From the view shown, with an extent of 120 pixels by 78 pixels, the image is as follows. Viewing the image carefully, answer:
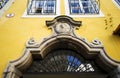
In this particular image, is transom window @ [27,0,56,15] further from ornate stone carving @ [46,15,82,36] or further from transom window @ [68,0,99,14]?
ornate stone carving @ [46,15,82,36]

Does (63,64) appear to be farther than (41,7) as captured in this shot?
No

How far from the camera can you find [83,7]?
8.71 meters

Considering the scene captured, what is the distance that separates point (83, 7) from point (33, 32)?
254 centimetres

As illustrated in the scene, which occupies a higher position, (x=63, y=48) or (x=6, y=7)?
(x=6, y=7)

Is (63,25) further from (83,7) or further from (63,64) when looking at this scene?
(83,7)

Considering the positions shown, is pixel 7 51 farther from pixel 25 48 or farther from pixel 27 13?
pixel 27 13

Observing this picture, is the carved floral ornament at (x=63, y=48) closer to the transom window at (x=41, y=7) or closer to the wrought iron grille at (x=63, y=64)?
the wrought iron grille at (x=63, y=64)

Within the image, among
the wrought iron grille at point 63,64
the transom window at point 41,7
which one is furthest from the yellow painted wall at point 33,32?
the wrought iron grille at point 63,64

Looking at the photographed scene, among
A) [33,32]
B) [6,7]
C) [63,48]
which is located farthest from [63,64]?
[6,7]

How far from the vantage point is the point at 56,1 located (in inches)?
356

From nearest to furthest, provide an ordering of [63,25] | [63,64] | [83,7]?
1. [63,64]
2. [63,25]
3. [83,7]

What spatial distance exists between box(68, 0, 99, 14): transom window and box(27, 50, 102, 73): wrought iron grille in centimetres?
203

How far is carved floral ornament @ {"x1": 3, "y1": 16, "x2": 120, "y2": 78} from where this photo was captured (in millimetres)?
6289

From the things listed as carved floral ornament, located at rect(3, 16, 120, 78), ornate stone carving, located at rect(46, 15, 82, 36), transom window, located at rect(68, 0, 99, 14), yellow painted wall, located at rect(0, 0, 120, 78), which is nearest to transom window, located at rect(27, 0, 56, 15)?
yellow painted wall, located at rect(0, 0, 120, 78)
